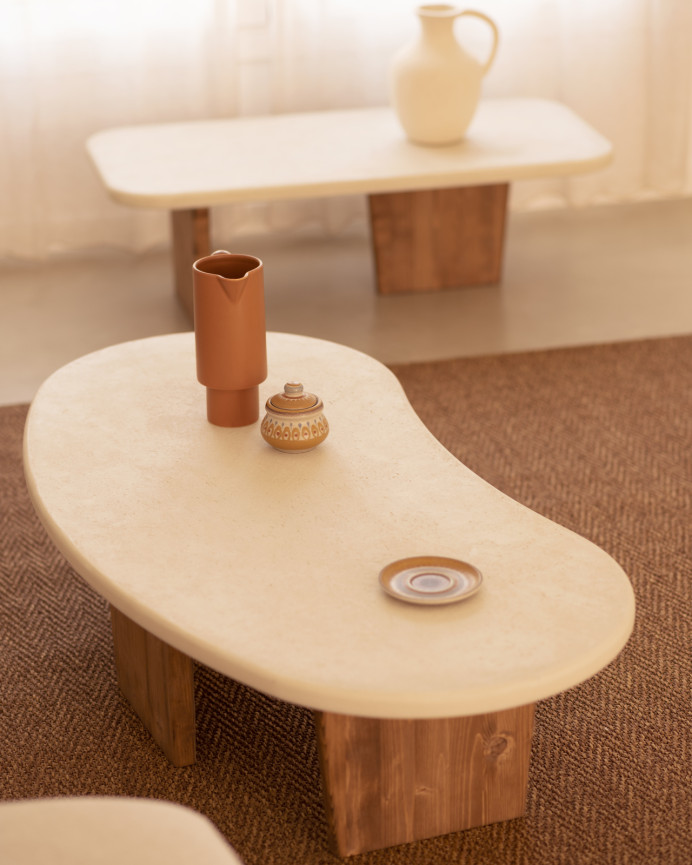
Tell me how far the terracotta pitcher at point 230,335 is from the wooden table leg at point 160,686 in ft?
1.14

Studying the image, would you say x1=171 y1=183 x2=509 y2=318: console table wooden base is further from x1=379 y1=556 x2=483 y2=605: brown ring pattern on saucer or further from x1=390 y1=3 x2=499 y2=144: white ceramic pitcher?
x1=379 y1=556 x2=483 y2=605: brown ring pattern on saucer

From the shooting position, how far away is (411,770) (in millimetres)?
1543

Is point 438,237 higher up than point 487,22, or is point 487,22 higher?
point 487,22

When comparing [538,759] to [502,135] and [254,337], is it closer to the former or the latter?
[254,337]

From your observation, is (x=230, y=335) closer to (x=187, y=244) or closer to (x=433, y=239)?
(x=187, y=244)

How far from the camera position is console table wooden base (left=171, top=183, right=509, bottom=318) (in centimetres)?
344

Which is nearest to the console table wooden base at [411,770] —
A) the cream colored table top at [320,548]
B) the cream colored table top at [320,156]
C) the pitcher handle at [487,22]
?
the cream colored table top at [320,548]

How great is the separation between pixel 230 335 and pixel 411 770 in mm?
654

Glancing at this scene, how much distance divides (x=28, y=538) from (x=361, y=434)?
2.81 feet

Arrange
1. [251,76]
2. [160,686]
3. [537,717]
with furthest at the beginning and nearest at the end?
[251,76] → [537,717] → [160,686]

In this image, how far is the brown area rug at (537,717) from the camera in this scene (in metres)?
1.64

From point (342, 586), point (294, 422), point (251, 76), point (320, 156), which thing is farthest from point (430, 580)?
point (251, 76)

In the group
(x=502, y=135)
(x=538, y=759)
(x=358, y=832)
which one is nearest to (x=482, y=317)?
(x=502, y=135)

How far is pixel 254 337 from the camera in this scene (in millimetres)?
1780
